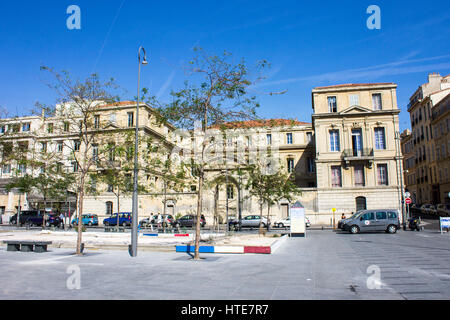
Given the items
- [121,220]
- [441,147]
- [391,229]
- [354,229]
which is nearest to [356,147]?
[391,229]

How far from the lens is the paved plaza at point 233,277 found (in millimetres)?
6496

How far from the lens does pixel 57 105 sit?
15.6 metres

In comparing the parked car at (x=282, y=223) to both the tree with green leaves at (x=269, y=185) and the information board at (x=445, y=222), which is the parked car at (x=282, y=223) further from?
the information board at (x=445, y=222)

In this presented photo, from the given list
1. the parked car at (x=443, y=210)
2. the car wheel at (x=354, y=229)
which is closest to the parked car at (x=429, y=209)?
the parked car at (x=443, y=210)

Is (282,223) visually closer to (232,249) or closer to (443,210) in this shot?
(443,210)

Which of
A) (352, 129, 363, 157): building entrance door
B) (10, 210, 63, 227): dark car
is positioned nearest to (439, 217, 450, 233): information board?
(352, 129, 363, 157): building entrance door

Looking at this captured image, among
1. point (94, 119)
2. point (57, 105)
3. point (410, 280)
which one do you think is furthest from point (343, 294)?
point (57, 105)

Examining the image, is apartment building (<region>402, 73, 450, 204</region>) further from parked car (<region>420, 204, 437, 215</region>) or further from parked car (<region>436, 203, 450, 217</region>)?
parked car (<region>436, 203, 450, 217</region>)

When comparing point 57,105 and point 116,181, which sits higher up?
point 57,105

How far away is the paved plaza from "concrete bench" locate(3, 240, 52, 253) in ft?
6.90

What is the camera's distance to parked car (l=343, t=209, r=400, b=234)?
25.6 metres

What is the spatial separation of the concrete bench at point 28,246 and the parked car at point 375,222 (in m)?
20.6
